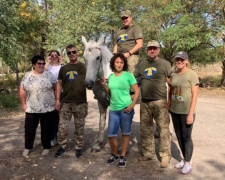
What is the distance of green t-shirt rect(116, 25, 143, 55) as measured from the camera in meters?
4.56

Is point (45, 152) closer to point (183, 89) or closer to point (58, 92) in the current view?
point (58, 92)

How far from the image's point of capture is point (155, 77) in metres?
3.85

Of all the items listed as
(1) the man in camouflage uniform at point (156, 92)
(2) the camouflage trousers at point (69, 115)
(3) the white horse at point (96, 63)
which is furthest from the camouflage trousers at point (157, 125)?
(2) the camouflage trousers at point (69, 115)

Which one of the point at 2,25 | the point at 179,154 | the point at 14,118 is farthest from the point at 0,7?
the point at 179,154

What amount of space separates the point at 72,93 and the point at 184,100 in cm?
209

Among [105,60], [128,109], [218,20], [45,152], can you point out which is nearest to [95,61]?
[105,60]

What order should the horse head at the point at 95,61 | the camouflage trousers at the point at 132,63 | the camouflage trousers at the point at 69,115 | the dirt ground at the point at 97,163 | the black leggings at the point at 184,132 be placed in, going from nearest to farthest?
1. the black leggings at the point at 184,132
2. the dirt ground at the point at 97,163
3. the horse head at the point at 95,61
4. the camouflage trousers at the point at 69,115
5. the camouflage trousers at the point at 132,63

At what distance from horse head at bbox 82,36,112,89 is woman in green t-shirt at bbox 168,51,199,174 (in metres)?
1.36

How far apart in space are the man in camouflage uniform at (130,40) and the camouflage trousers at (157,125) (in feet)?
3.40

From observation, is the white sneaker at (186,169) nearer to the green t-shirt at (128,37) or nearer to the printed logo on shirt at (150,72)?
the printed logo on shirt at (150,72)

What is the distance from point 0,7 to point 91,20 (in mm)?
10194

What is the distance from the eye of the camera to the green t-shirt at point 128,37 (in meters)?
4.56

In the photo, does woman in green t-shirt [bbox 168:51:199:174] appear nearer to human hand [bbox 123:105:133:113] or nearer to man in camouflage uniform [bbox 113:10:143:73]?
human hand [bbox 123:105:133:113]

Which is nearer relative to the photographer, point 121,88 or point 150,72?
point 121,88
